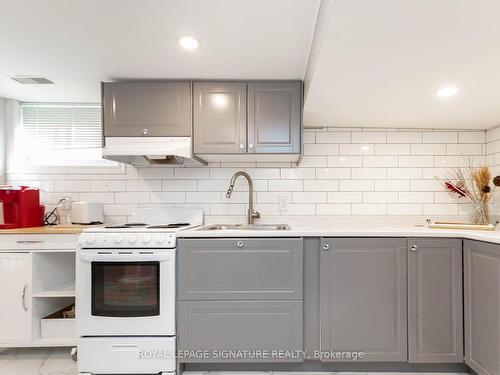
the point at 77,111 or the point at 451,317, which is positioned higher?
the point at 77,111

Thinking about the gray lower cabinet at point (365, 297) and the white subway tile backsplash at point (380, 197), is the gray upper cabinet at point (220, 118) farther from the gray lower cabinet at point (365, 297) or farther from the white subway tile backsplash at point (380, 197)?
the white subway tile backsplash at point (380, 197)

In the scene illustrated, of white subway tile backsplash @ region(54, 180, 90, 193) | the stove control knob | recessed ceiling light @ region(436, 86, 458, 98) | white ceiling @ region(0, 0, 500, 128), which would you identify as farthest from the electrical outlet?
white subway tile backsplash @ region(54, 180, 90, 193)

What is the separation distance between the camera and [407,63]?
57.1 inches

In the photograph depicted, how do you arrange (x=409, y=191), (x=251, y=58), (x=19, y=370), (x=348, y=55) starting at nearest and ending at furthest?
1. (x=348, y=55)
2. (x=251, y=58)
3. (x=19, y=370)
4. (x=409, y=191)

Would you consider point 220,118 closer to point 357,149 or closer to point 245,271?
point 245,271

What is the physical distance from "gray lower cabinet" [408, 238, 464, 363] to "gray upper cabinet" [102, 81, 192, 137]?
1766 mm

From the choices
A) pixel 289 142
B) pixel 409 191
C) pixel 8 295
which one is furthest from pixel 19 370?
pixel 409 191

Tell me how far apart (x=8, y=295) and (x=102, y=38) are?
1.82m

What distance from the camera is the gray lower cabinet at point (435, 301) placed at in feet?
5.92

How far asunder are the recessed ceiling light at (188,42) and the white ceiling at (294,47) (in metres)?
0.04

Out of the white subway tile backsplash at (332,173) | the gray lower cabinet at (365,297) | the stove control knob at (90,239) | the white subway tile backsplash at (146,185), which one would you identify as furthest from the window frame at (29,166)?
the gray lower cabinet at (365,297)

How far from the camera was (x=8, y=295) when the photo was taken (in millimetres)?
2010

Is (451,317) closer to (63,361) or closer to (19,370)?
(63,361)

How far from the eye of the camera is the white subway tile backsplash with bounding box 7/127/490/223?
2479mm
